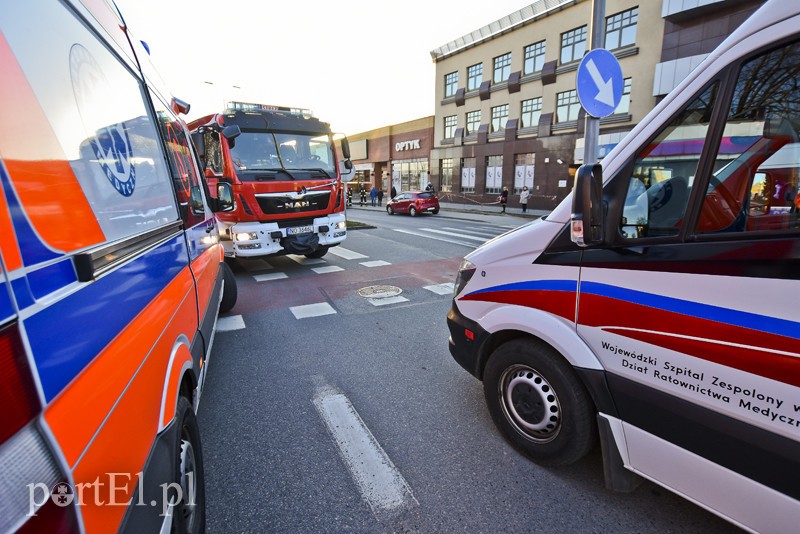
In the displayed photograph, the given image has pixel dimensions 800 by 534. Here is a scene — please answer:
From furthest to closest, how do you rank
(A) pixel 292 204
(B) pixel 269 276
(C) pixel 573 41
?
(C) pixel 573 41 < (B) pixel 269 276 < (A) pixel 292 204

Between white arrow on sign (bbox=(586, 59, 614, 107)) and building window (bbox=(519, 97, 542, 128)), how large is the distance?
23.6 metres

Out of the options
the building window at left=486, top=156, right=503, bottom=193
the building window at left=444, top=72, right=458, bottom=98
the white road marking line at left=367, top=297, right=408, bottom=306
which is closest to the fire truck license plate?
the white road marking line at left=367, top=297, right=408, bottom=306

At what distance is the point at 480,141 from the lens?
30891 mm

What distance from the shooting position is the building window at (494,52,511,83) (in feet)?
94.8

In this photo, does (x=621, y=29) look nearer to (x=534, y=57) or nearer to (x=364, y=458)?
(x=534, y=57)

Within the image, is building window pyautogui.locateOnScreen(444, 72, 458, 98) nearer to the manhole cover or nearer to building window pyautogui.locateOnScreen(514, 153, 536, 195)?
building window pyautogui.locateOnScreen(514, 153, 536, 195)

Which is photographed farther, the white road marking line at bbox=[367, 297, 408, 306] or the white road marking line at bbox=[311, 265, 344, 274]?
the white road marking line at bbox=[311, 265, 344, 274]

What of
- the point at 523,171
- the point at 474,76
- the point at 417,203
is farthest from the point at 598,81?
the point at 474,76

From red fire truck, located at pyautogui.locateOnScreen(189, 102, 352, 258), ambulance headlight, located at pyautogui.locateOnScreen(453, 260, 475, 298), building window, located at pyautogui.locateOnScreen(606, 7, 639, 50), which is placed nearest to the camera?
ambulance headlight, located at pyautogui.locateOnScreen(453, 260, 475, 298)

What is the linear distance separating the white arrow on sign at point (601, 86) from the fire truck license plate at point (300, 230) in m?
5.51

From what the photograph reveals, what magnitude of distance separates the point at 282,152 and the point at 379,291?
3.45 metres

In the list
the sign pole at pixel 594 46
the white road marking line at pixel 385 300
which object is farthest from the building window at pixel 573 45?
the white road marking line at pixel 385 300

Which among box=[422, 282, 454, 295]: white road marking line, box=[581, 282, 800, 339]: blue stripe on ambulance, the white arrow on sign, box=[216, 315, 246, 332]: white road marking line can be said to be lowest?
box=[422, 282, 454, 295]: white road marking line

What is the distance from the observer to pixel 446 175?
35156 millimetres
